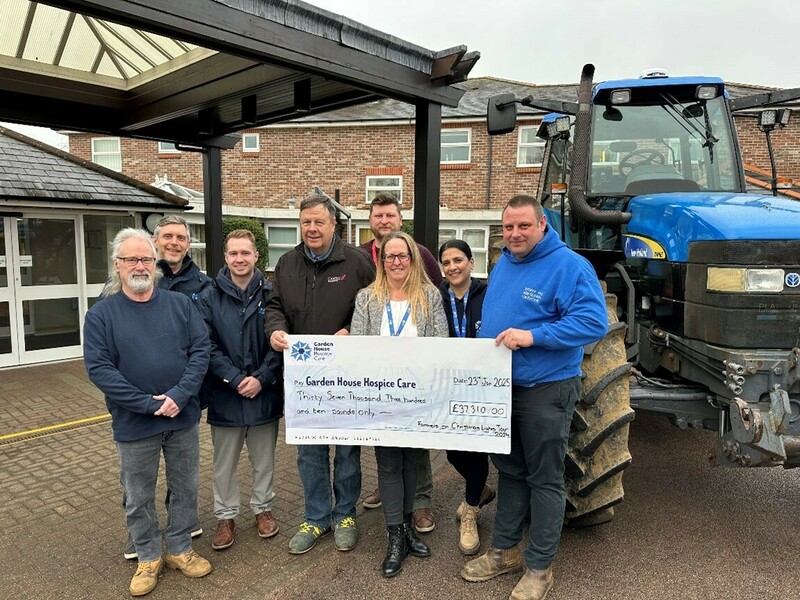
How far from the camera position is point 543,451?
2.94 meters

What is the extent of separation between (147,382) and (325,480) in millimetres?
1301

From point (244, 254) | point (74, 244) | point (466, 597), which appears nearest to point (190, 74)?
point (244, 254)

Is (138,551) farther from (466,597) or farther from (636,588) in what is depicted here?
(636,588)

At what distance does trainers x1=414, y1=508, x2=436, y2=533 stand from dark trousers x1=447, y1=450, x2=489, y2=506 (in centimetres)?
33

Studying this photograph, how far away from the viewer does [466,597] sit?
3.06 metres

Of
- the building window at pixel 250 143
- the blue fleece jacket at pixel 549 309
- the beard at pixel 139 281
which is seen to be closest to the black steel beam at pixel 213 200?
the beard at pixel 139 281

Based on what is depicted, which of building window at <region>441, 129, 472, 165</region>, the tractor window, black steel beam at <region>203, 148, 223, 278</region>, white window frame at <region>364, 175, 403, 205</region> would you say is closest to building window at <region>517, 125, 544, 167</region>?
building window at <region>441, 129, 472, 165</region>

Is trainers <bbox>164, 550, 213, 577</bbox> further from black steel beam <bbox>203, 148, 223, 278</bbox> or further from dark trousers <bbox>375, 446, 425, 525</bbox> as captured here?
black steel beam <bbox>203, 148, 223, 278</bbox>

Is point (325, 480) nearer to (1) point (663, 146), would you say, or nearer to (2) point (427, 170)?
(2) point (427, 170)

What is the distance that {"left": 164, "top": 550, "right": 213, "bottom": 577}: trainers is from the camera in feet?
10.7

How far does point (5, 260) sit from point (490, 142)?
1275 cm

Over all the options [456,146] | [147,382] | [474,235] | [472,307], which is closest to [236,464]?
[147,382]

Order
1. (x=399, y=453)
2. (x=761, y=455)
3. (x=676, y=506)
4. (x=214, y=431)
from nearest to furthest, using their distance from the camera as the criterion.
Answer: (x=761, y=455) < (x=399, y=453) < (x=214, y=431) < (x=676, y=506)

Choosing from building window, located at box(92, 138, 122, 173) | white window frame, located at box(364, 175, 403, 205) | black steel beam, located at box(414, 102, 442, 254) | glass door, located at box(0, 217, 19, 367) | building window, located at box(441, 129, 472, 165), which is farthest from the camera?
building window, located at box(92, 138, 122, 173)
